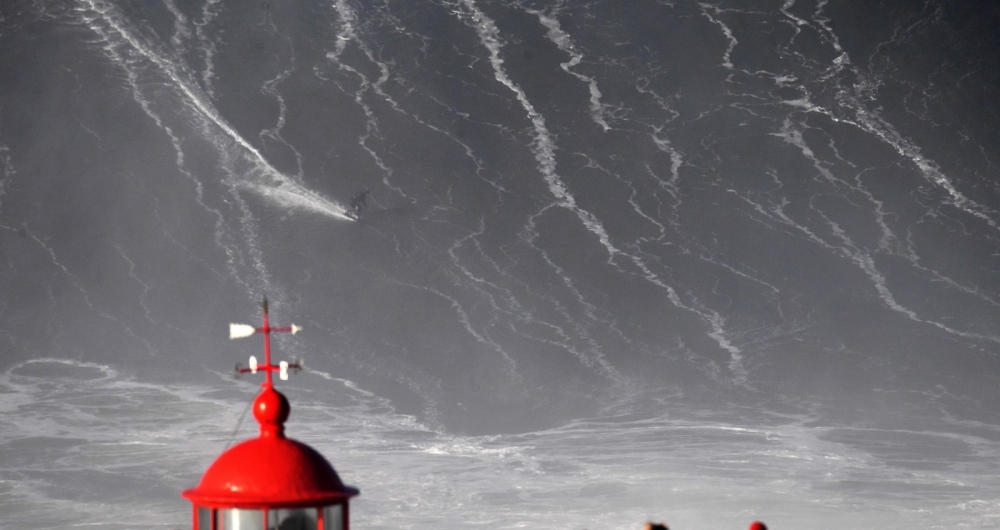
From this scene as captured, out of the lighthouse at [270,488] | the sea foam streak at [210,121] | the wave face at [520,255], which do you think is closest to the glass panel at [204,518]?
the lighthouse at [270,488]

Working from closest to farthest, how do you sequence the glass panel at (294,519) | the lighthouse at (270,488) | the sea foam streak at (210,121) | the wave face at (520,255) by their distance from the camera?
the lighthouse at (270,488) → the glass panel at (294,519) → the wave face at (520,255) → the sea foam streak at (210,121)

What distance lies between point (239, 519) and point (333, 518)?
288 mm

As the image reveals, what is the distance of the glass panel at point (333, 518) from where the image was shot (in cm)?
410

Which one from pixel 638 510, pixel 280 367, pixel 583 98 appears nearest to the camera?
pixel 280 367

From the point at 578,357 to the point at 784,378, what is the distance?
4673 mm

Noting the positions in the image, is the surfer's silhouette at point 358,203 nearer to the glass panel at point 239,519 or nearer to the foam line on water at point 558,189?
the foam line on water at point 558,189

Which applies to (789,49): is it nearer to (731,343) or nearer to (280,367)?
(731,343)

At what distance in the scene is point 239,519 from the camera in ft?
13.5

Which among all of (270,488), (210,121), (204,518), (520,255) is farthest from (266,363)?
(210,121)

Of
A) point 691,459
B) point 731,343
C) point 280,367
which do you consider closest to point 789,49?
point 731,343

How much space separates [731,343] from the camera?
2955cm

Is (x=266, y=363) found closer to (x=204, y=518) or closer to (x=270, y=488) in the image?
(x=270, y=488)

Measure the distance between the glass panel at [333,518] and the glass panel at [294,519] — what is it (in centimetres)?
4

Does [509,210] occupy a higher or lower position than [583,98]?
lower
